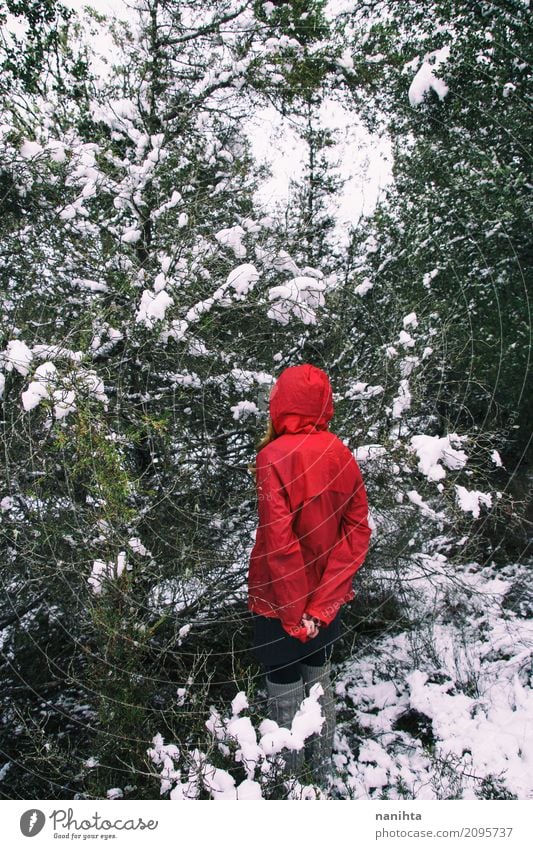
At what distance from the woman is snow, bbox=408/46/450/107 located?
168cm

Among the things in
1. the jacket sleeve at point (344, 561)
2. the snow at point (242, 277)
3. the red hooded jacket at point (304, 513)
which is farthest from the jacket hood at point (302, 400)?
the snow at point (242, 277)

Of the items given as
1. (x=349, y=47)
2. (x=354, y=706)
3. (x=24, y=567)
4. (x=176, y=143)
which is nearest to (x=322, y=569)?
(x=354, y=706)

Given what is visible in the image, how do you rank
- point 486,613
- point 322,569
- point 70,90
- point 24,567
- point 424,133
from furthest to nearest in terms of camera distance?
point 486,613 < point 424,133 < point 70,90 < point 24,567 < point 322,569

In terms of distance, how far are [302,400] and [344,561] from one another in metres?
0.63

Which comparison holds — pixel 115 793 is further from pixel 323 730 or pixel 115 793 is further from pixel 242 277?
pixel 242 277

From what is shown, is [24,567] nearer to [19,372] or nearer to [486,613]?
[19,372]

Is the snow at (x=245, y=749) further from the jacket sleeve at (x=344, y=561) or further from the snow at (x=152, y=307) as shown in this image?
the snow at (x=152, y=307)

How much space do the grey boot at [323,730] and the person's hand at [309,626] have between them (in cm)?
28

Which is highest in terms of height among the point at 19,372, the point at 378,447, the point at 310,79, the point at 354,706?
the point at 310,79

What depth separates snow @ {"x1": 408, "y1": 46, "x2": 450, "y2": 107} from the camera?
233 cm

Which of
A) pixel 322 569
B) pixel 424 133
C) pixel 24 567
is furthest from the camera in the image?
pixel 424 133

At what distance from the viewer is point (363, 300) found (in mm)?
2805

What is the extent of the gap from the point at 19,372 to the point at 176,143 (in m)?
1.70

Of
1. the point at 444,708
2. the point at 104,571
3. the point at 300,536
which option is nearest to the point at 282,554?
the point at 300,536
